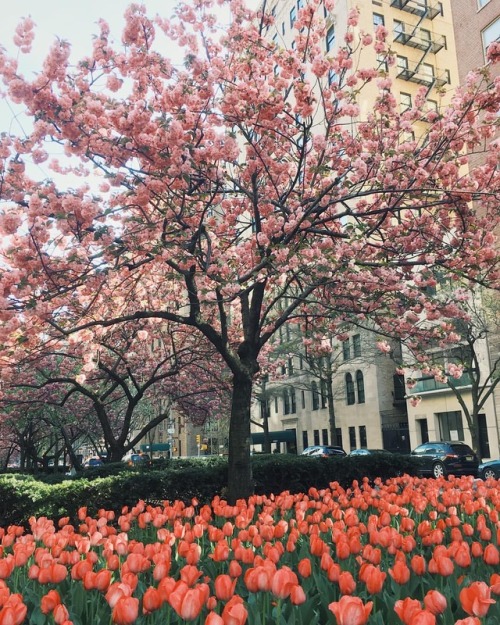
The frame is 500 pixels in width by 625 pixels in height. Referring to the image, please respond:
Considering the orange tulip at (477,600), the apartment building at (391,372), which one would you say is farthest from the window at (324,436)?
the orange tulip at (477,600)

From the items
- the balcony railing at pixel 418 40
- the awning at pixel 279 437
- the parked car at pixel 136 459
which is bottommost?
the parked car at pixel 136 459

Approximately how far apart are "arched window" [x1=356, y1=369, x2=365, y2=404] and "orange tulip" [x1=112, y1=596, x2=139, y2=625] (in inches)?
1624

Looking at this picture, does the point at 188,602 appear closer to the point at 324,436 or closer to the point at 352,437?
the point at 352,437

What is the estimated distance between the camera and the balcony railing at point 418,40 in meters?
42.5

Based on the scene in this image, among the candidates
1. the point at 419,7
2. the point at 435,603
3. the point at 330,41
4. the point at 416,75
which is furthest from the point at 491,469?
the point at 419,7

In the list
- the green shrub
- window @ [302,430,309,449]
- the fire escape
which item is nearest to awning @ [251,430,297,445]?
window @ [302,430,309,449]

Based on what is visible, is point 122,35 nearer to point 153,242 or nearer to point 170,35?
point 170,35

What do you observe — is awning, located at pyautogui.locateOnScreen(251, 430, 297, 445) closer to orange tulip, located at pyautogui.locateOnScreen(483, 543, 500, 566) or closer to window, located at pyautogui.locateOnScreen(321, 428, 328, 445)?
window, located at pyautogui.locateOnScreen(321, 428, 328, 445)

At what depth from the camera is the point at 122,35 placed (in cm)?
839

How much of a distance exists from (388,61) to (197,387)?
51.5ft

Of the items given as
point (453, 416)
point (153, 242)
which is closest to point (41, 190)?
point (153, 242)

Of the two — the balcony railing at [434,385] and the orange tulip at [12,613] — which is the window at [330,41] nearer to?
the balcony railing at [434,385]

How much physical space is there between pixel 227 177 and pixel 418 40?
133ft

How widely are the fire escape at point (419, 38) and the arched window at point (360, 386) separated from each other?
74.0ft
